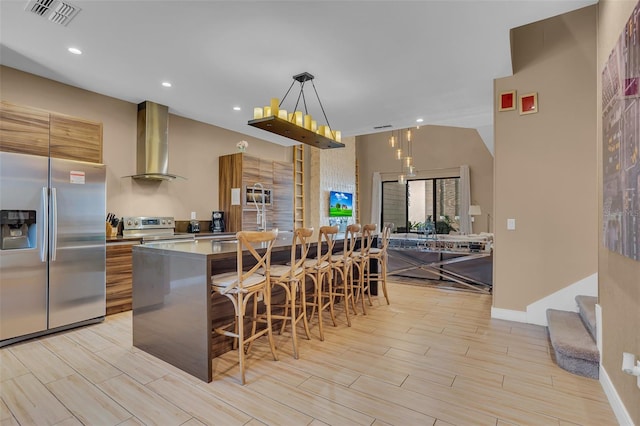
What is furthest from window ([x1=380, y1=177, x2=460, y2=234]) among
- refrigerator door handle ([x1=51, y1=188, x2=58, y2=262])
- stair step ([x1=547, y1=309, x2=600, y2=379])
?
refrigerator door handle ([x1=51, y1=188, x2=58, y2=262])

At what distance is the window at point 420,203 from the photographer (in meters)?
9.29

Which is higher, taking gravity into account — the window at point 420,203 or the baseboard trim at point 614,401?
the window at point 420,203

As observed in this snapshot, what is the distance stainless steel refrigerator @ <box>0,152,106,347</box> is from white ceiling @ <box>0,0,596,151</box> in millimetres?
1153

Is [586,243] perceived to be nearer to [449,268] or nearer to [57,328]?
[449,268]

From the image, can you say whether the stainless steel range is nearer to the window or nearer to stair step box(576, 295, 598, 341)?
stair step box(576, 295, 598, 341)

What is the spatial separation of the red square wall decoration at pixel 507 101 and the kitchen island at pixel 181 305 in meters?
2.89

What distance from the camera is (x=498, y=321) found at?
3.44m

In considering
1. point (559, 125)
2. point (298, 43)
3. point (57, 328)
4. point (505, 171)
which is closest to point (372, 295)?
point (505, 171)

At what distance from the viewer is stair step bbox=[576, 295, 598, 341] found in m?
2.52

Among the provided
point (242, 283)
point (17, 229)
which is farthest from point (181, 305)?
point (17, 229)

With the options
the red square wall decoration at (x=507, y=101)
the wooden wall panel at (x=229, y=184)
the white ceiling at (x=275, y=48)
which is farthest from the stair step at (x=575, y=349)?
the wooden wall panel at (x=229, y=184)

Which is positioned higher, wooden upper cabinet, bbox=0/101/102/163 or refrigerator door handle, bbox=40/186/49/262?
wooden upper cabinet, bbox=0/101/102/163

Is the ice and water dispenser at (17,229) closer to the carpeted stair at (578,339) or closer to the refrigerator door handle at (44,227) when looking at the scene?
the refrigerator door handle at (44,227)

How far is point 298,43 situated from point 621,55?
2.33 metres
